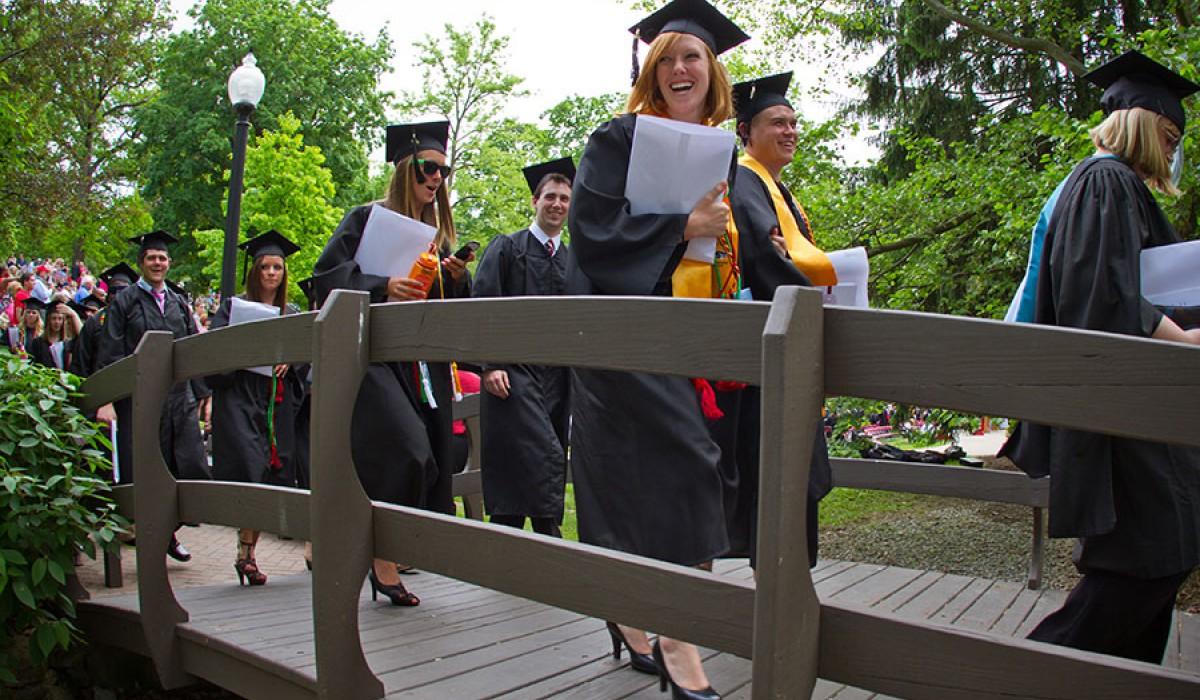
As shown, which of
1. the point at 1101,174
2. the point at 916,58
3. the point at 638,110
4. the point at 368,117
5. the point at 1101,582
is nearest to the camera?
the point at 1101,582

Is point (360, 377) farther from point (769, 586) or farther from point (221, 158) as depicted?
point (221, 158)

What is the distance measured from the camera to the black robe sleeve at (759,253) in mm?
3465

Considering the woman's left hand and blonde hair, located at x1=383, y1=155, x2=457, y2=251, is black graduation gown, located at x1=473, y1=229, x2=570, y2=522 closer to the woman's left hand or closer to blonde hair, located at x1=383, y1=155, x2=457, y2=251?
the woman's left hand

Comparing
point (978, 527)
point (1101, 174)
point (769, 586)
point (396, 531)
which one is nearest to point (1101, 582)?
point (1101, 174)

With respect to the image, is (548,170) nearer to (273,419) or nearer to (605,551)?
(273,419)

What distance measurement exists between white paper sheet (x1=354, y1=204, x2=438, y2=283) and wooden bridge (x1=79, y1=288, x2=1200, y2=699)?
2.82ft

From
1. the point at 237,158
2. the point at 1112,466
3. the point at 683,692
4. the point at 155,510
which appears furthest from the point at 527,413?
the point at 237,158

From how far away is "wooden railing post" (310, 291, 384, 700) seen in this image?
9.56 ft

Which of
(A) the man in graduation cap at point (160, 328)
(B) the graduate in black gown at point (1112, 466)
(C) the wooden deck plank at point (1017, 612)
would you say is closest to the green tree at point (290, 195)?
(A) the man in graduation cap at point (160, 328)

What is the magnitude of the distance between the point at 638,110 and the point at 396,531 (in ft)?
5.34

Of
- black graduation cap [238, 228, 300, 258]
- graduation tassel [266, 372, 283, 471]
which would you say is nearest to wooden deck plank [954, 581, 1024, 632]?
graduation tassel [266, 372, 283, 471]

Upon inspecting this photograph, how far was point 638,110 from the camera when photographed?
3475mm

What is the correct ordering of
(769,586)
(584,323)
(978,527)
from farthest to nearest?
(978,527) → (584,323) → (769,586)

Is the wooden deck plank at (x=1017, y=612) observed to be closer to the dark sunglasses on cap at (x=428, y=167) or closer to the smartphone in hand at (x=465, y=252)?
the smartphone in hand at (x=465, y=252)
